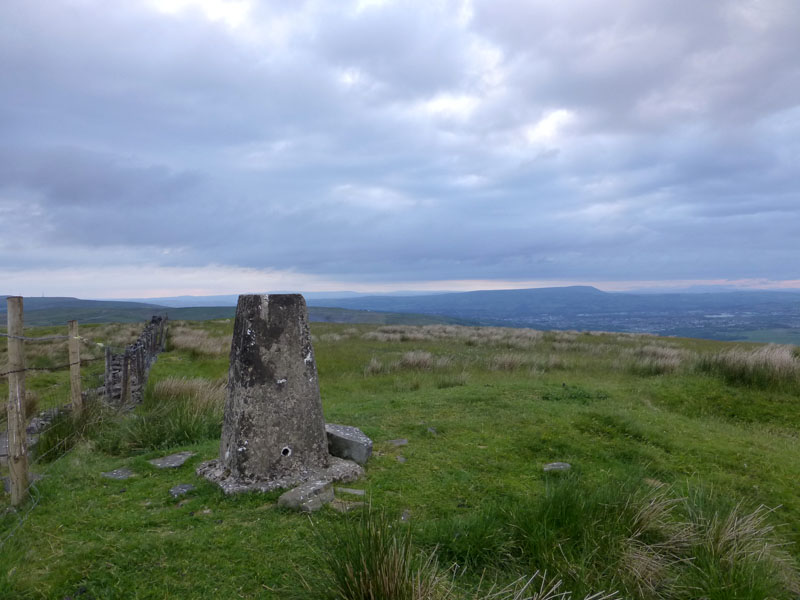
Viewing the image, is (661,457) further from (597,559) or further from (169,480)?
(169,480)

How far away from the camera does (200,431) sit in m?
8.05

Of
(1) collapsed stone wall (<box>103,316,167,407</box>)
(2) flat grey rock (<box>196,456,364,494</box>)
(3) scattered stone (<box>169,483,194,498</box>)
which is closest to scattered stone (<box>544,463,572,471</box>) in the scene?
(2) flat grey rock (<box>196,456,364,494</box>)

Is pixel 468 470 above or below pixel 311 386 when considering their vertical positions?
below

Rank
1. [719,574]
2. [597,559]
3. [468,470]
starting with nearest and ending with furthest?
[719,574]
[597,559]
[468,470]

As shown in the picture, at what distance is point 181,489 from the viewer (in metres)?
5.53

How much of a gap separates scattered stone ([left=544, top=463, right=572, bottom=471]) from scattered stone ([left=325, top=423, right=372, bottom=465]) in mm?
2446

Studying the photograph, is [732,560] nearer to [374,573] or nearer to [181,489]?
[374,573]

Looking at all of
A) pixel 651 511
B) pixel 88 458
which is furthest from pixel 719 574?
pixel 88 458

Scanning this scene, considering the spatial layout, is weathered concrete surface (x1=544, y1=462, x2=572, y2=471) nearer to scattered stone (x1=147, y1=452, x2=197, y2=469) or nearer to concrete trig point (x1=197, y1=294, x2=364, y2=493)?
concrete trig point (x1=197, y1=294, x2=364, y2=493)

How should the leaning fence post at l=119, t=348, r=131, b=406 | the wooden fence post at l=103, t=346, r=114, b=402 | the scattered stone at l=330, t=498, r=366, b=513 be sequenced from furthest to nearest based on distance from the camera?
the wooden fence post at l=103, t=346, r=114, b=402 < the leaning fence post at l=119, t=348, r=131, b=406 < the scattered stone at l=330, t=498, r=366, b=513

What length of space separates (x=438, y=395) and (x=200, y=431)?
17.6ft

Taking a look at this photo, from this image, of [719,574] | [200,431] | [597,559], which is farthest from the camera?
[200,431]

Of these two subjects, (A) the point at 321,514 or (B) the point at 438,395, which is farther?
(B) the point at 438,395

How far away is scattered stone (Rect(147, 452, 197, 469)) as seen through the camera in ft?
21.1
